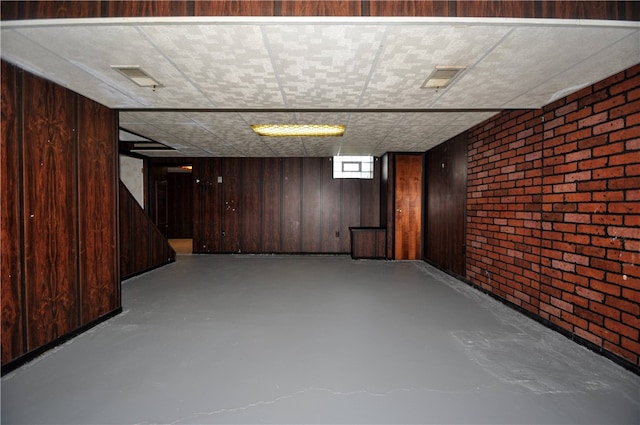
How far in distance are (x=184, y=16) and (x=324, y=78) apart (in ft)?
3.98

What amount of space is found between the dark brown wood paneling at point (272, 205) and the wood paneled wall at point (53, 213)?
172 inches

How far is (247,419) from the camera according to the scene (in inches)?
67.0

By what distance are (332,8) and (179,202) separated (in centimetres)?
1066

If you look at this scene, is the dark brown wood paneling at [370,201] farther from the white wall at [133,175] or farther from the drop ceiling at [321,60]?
the white wall at [133,175]

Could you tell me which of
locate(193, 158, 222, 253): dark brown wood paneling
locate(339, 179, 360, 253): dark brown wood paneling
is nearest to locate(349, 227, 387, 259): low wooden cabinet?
locate(339, 179, 360, 253): dark brown wood paneling

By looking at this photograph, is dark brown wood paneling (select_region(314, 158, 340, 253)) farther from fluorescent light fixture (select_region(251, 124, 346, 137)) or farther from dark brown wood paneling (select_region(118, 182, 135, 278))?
dark brown wood paneling (select_region(118, 182, 135, 278))

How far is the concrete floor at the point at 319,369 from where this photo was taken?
1.76m

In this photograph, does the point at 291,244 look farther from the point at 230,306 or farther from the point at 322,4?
the point at 322,4

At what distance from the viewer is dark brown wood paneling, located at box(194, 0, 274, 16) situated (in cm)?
181

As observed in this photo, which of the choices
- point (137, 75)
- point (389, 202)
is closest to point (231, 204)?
point (389, 202)

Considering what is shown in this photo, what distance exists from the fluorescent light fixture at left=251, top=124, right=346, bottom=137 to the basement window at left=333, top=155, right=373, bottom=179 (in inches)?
98.3

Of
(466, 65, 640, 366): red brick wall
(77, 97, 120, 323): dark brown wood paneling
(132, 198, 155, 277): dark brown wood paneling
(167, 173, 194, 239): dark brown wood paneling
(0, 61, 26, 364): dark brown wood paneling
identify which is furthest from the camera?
(167, 173, 194, 239): dark brown wood paneling

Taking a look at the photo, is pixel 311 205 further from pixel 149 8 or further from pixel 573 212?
pixel 149 8

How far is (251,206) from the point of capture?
7.71 m
